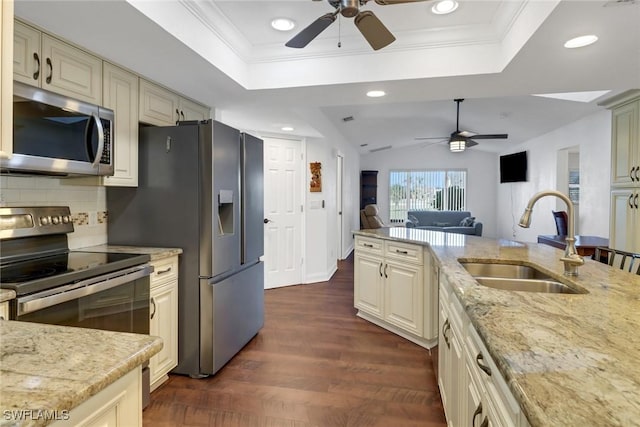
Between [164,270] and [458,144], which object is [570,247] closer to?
[164,270]

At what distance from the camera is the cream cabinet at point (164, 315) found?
2.19 m

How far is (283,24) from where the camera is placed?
2344 mm

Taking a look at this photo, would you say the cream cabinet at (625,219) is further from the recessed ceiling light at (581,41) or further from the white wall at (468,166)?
the white wall at (468,166)

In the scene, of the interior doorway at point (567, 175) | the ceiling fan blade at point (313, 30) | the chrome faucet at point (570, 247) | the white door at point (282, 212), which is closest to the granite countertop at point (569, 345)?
the chrome faucet at point (570, 247)

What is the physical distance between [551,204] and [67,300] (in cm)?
685

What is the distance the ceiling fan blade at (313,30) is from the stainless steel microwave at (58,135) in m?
1.18

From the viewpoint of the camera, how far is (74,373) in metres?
0.70

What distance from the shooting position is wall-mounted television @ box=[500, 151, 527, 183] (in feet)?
24.6

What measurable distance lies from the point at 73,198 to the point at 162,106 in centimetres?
94

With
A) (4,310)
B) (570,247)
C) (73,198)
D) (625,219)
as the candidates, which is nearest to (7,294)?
(4,310)

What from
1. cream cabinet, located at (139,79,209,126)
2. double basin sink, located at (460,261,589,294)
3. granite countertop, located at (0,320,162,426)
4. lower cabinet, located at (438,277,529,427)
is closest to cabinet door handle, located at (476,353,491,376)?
lower cabinet, located at (438,277,529,427)

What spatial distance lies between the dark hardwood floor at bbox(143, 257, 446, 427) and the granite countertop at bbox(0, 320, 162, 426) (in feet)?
4.44

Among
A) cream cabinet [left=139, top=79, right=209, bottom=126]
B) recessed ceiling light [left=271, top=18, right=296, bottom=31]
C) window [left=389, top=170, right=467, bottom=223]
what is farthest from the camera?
window [left=389, top=170, right=467, bottom=223]

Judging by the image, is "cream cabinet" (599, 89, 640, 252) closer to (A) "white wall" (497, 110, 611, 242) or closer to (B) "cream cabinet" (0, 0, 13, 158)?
(A) "white wall" (497, 110, 611, 242)
